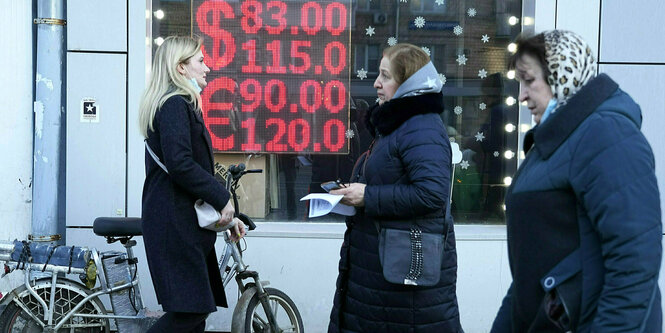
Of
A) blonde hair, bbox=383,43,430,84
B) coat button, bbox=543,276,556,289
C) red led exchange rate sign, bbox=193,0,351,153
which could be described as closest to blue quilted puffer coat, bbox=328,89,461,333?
blonde hair, bbox=383,43,430,84

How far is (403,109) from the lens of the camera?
3252 millimetres

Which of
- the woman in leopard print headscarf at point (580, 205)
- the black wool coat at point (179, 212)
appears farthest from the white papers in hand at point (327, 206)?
the woman in leopard print headscarf at point (580, 205)

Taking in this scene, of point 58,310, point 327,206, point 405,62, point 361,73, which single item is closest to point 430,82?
point 405,62

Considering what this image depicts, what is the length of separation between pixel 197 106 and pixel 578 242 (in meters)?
2.21

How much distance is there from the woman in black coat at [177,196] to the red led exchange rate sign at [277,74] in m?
1.98

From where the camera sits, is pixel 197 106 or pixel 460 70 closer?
pixel 197 106

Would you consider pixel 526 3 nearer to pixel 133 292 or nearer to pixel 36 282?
pixel 133 292

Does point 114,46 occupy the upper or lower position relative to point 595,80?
upper

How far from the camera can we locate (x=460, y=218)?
591 centimetres

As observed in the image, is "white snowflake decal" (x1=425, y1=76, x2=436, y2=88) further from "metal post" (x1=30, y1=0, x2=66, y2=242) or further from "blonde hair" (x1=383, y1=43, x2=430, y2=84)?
"metal post" (x1=30, y1=0, x2=66, y2=242)

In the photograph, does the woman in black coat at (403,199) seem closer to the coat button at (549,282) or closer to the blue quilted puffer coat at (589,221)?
the blue quilted puffer coat at (589,221)

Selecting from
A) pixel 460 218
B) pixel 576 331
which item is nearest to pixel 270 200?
pixel 460 218

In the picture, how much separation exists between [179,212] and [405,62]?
127 centimetres

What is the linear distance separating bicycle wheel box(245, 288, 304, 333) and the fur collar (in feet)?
6.10
